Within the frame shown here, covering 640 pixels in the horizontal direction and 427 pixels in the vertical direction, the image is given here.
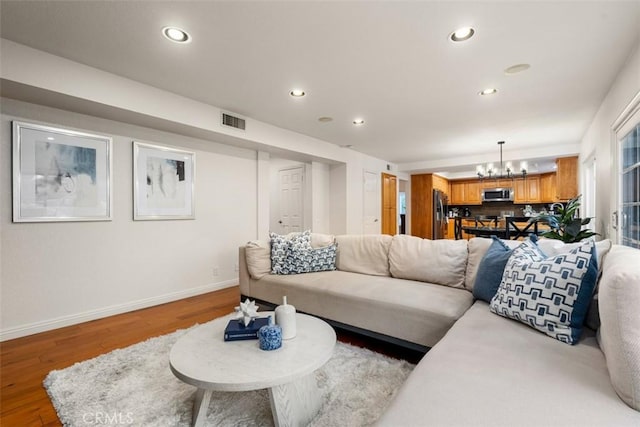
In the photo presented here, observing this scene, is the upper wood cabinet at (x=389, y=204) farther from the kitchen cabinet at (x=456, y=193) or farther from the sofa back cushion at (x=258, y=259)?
the sofa back cushion at (x=258, y=259)

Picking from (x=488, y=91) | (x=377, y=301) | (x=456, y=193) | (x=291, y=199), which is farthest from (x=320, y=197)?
(x=456, y=193)

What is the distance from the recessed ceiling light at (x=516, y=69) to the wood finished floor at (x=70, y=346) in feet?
8.41

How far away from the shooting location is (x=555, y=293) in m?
1.40

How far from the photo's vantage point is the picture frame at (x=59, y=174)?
2549 mm

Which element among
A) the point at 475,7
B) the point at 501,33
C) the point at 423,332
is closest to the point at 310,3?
the point at 475,7

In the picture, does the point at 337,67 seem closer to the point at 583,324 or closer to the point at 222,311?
the point at 583,324

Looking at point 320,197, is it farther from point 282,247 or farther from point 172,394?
point 172,394

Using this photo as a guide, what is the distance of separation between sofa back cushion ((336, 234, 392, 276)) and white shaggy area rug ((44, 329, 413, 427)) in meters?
0.91

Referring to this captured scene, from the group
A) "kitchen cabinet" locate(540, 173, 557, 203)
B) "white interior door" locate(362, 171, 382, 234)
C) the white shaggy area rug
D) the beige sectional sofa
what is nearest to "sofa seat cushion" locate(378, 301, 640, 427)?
the beige sectional sofa

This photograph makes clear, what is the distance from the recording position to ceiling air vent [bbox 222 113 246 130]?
3.58 m

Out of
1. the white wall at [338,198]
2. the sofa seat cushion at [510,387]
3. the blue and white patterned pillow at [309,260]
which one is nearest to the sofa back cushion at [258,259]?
the blue and white patterned pillow at [309,260]

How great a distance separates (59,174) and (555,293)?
3.92m

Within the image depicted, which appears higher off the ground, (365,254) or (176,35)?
(176,35)

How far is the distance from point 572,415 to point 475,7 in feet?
6.90
